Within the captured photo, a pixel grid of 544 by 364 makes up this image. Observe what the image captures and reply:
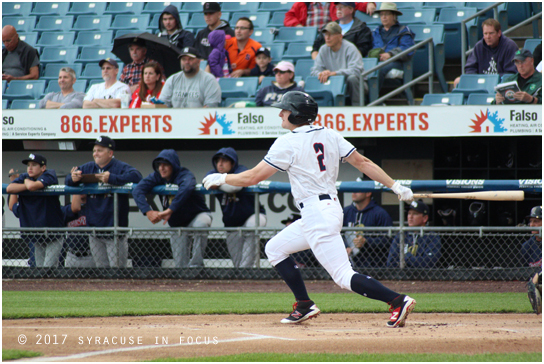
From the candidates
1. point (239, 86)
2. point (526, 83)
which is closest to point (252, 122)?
point (239, 86)

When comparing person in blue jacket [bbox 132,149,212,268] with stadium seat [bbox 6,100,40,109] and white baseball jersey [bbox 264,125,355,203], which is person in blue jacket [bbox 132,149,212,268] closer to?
white baseball jersey [bbox 264,125,355,203]

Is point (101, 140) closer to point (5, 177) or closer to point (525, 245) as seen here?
point (5, 177)

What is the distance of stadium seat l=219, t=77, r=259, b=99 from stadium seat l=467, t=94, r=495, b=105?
314cm

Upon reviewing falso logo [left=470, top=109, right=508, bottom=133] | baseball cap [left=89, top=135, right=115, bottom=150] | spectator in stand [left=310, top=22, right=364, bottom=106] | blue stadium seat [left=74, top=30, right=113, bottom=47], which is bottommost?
baseball cap [left=89, top=135, right=115, bottom=150]

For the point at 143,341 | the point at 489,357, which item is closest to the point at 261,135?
the point at 143,341

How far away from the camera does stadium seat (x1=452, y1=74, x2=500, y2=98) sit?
881cm

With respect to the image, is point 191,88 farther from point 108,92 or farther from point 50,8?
point 50,8

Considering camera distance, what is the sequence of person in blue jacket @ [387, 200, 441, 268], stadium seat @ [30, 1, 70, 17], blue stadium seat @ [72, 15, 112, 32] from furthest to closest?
stadium seat @ [30, 1, 70, 17] < blue stadium seat @ [72, 15, 112, 32] < person in blue jacket @ [387, 200, 441, 268]

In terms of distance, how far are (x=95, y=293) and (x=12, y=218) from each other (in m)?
3.82

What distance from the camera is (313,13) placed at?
1200cm

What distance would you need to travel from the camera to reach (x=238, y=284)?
7445 mm

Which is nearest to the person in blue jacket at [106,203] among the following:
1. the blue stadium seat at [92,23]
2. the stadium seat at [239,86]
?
the stadium seat at [239,86]

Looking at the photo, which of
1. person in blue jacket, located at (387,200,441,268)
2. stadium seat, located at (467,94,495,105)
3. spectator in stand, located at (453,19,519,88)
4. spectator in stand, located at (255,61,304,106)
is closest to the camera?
person in blue jacket, located at (387,200,441,268)

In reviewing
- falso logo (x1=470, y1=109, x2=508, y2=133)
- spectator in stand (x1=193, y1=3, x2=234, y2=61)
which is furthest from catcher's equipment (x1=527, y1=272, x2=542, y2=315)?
spectator in stand (x1=193, y1=3, x2=234, y2=61)
